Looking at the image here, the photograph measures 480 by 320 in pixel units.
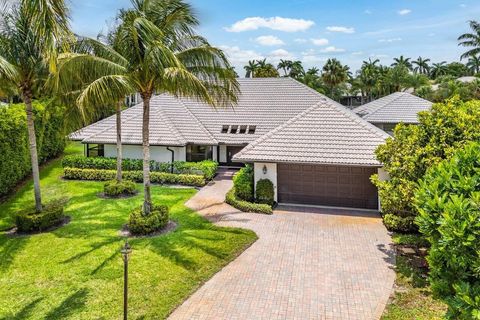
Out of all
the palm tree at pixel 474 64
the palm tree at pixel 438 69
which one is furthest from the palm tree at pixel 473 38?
the palm tree at pixel 438 69

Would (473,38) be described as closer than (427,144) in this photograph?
No

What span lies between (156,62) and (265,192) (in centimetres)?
920

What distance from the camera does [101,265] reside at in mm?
11633

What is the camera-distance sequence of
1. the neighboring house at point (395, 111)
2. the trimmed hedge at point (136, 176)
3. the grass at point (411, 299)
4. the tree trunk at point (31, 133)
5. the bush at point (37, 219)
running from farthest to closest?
1. the neighboring house at point (395, 111)
2. the trimmed hedge at point (136, 176)
3. the bush at point (37, 219)
4. the tree trunk at point (31, 133)
5. the grass at point (411, 299)

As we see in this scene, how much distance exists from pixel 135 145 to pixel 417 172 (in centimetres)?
1850

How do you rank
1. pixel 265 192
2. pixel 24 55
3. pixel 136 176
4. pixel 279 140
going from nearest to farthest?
pixel 24 55 < pixel 265 192 < pixel 279 140 < pixel 136 176

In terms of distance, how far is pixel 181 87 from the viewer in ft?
41.2

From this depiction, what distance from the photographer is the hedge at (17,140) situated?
18000 millimetres

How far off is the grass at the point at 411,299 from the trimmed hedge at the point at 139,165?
1395 cm

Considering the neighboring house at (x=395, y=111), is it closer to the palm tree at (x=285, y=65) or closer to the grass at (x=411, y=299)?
the grass at (x=411, y=299)

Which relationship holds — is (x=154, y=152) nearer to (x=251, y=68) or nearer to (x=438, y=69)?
(x=251, y=68)

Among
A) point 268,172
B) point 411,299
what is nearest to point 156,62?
point 268,172

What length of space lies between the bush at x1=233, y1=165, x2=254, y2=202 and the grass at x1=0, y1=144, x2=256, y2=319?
3.27m

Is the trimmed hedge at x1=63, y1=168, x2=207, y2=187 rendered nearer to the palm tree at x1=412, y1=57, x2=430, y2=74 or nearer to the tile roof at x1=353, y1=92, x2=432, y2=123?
the tile roof at x1=353, y1=92, x2=432, y2=123
